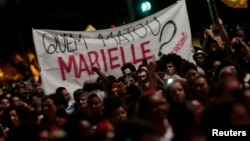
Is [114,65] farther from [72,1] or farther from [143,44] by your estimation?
[72,1]

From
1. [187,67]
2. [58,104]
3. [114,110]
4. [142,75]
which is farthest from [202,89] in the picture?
[142,75]

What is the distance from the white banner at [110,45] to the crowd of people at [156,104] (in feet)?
1.12

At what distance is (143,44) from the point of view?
1117 cm

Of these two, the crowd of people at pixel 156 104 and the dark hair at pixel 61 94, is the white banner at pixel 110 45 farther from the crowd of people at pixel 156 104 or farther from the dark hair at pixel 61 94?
the dark hair at pixel 61 94

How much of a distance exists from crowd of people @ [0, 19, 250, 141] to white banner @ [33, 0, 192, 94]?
343 millimetres

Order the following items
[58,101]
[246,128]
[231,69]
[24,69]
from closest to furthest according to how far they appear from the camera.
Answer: [246,128] → [231,69] → [58,101] → [24,69]

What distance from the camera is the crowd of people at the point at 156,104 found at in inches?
178

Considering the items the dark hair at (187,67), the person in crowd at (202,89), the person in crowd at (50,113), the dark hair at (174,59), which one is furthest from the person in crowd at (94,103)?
the dark hair at (174,59)

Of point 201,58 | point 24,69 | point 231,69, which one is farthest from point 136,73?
point 24,69

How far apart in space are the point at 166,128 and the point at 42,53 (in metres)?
6.02

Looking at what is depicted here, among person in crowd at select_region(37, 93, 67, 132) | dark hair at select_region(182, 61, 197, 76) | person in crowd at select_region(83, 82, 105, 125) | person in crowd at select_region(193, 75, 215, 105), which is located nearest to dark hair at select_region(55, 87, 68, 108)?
person in crowd at select_region(37, 93, 67, 132)

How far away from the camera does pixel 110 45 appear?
11125mm

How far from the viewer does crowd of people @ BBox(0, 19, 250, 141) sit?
4520 millimetres

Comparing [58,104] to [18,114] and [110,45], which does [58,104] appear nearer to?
[18,114]
